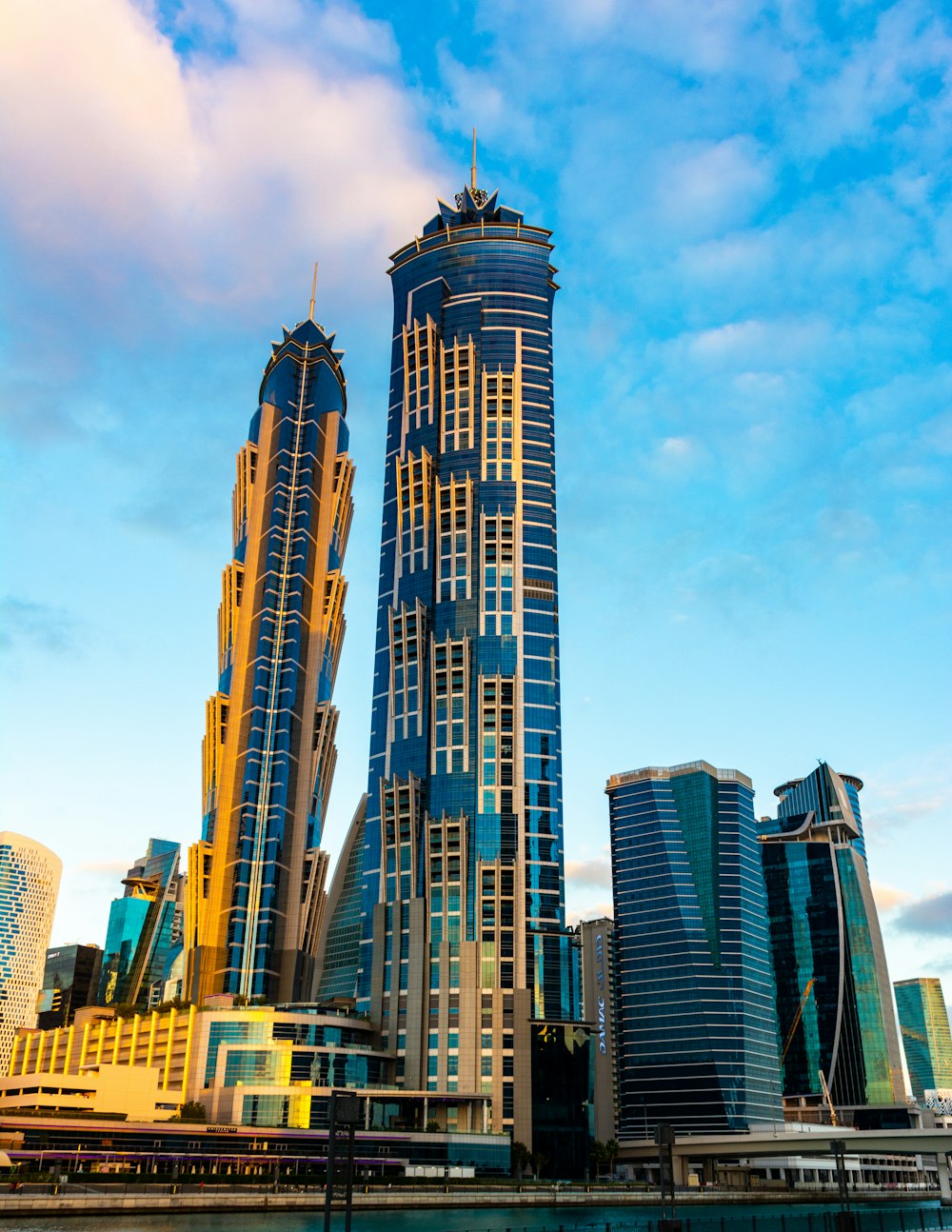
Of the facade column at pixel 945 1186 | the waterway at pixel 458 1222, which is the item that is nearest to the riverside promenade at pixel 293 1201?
the waterway at pixel 458 1222

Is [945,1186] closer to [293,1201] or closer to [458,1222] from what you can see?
[458,1222]

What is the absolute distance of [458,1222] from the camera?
136875 mm

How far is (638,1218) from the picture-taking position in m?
153

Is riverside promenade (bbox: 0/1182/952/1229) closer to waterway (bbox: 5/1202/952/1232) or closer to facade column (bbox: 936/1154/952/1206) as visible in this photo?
waterway (bbox: 5/1202/952/1232)

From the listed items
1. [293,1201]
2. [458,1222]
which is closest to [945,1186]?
[458,1222]

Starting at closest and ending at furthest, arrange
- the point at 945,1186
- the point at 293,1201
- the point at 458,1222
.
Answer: the point at 458,1222
the point at 293,1201
the point at 945,1186

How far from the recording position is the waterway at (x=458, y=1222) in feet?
364

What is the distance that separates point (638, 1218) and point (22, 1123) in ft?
280

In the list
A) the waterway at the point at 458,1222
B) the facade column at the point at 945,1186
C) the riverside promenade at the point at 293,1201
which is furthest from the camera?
the facade column at the point at 945,1186

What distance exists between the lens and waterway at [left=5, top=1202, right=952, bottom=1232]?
110938 millimetres

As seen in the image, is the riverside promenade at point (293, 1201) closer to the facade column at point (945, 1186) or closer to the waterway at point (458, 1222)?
the waterway at point (458, 1222)

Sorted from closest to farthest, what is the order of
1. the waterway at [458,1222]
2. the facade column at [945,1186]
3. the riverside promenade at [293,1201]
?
the waterway at [458,1222]
the riverside promenade at [293,1201]
the facade column at [945,1186]

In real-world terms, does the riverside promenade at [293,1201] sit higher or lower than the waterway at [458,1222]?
higher

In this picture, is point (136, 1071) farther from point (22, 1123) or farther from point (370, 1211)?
point (370, 1211)
